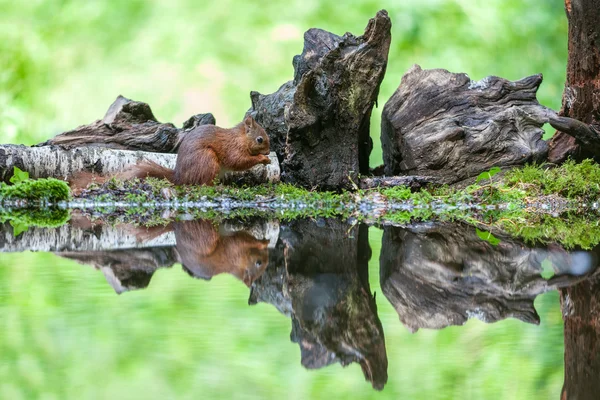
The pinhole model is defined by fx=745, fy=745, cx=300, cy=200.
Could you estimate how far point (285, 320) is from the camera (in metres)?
2.05

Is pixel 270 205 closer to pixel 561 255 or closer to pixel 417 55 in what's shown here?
pixel 561 255

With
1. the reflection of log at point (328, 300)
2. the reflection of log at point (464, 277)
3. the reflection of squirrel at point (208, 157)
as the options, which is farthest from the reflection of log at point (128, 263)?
the reflection of squirrel at point (208, 157)

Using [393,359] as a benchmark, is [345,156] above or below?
above

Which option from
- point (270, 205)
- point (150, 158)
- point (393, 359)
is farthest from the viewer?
point (150, 158)

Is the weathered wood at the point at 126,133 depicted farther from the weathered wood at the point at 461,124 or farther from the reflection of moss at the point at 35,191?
the weathered wood at the point at 461,124

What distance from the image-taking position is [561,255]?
354cm

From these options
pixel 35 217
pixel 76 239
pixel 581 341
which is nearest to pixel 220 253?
pixel 76 239

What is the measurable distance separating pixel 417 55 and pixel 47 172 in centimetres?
599

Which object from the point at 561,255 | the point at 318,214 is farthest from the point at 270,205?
the point at 561,255

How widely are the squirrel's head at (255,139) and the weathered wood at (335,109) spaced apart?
1.04 ft

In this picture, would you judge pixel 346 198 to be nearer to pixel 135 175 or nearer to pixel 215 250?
pixel 135 175

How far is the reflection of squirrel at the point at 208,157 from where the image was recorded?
25.5ft

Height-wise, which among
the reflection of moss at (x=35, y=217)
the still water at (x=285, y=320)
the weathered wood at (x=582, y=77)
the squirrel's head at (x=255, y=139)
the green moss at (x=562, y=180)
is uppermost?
the weathered wood at (x=582, y=77)

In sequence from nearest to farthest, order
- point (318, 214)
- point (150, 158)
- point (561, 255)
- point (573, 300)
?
1. point (573, 300)
2. point (561, 255)
3. point (318, 214)
4. point (150, 158)
